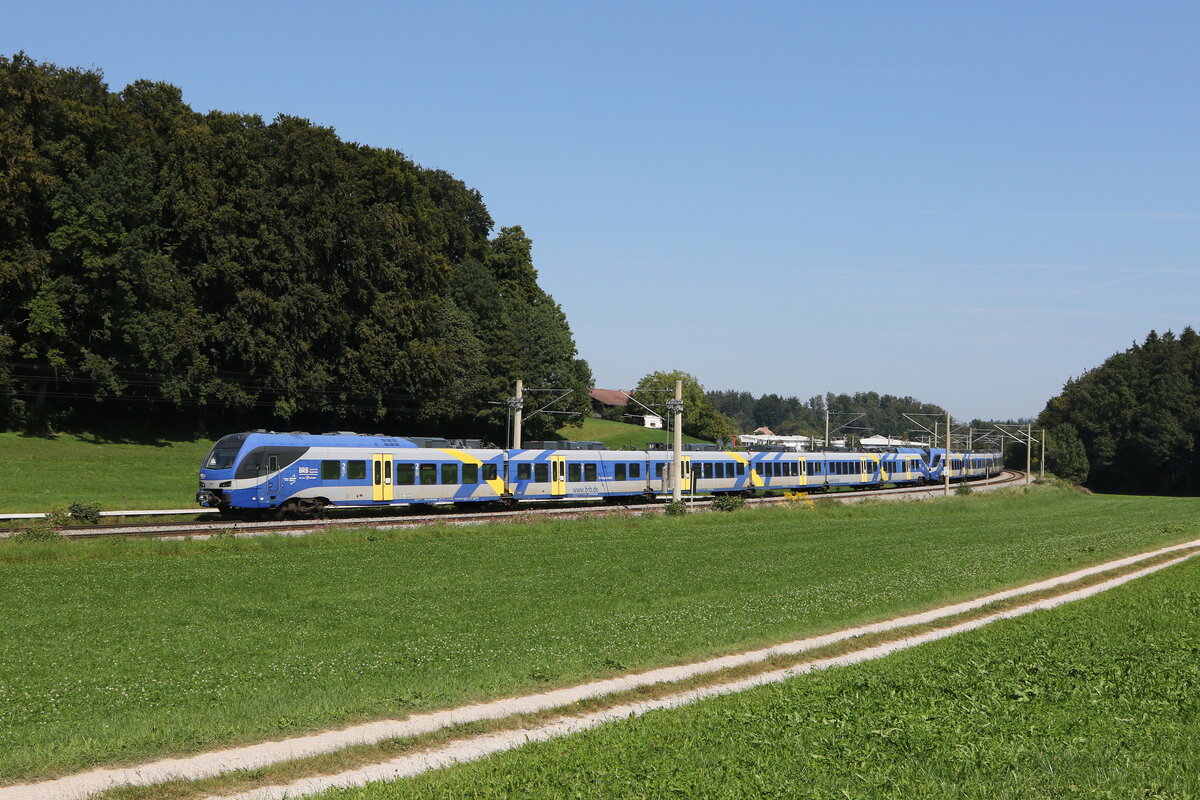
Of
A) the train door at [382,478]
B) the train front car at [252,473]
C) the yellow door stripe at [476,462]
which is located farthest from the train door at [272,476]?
the yellow door stripe at [476,462]

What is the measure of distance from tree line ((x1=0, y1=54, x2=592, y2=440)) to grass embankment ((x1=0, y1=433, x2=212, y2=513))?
9.51ft

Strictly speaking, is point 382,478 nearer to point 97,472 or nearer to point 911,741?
point 97,472

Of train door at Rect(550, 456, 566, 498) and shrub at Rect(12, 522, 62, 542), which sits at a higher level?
train door at Rect(550, 456, 566, 498)

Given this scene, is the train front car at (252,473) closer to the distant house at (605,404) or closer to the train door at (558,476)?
the train door at (558,476)

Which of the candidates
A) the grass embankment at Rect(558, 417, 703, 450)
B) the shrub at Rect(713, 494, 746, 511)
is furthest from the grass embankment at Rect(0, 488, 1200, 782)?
the grass embankment at Rect(558, 417, 703, 450)

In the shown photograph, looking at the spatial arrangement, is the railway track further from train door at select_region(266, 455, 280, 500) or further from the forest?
the forest

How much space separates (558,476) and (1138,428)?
114152 millimetres

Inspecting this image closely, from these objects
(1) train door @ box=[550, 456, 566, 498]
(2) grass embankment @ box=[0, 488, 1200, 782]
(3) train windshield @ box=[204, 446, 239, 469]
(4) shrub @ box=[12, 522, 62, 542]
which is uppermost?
(3) train windshield @ box=[204, 446, 239, 469]

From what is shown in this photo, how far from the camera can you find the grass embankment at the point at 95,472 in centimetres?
4950

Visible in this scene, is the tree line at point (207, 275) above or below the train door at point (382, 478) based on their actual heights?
above

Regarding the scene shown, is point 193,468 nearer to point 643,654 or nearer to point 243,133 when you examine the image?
point 243,133

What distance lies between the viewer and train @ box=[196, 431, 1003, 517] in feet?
131

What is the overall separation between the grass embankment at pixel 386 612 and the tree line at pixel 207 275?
37230 millimetres

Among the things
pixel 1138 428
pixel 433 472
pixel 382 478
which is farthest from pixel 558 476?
pixel 1138 428
